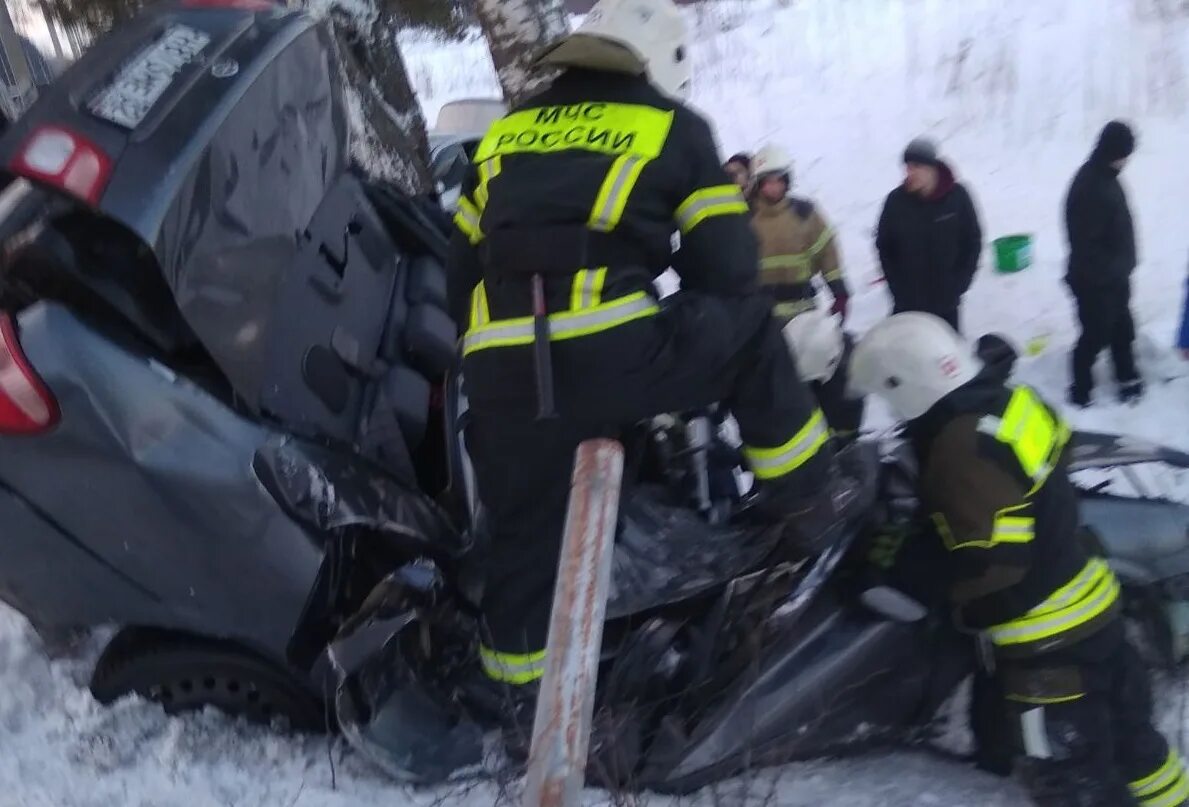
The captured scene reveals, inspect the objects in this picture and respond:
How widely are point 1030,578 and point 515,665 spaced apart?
119 cm

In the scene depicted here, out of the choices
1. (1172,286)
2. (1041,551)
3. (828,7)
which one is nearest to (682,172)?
(1041,551)

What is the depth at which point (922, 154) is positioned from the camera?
5625 mm

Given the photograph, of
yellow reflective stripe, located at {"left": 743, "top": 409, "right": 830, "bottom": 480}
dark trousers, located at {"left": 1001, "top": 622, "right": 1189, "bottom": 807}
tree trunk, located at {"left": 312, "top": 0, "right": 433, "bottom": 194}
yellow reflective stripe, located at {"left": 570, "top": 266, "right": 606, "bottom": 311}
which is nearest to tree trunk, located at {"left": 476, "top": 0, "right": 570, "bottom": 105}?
tree trunk, located at {"left": 312, "top": 0, "right": 433, "bottom": 194}

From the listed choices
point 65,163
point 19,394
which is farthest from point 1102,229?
point 19,394

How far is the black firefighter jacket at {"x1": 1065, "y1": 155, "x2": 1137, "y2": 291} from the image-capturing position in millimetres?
5711

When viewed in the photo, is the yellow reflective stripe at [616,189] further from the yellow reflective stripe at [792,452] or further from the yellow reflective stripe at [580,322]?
the yellow reflective stripe at [792,452]

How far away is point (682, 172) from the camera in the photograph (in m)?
2.40

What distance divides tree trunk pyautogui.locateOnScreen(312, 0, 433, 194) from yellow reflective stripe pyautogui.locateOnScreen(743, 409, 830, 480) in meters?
1.86

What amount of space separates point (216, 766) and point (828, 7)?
1631cm

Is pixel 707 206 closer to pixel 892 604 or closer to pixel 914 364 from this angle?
pixel 914 364

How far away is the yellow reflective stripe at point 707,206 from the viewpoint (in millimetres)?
2432

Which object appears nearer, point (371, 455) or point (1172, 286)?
point (371, 455)

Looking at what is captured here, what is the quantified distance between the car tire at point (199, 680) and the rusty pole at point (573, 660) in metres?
1.08

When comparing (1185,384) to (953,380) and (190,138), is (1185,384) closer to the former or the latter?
(953,380)
